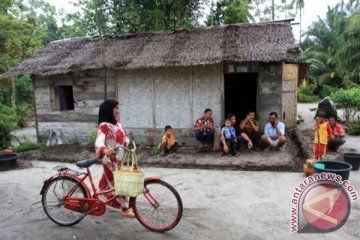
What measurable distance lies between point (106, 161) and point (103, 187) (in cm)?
39

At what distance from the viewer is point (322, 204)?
495cm

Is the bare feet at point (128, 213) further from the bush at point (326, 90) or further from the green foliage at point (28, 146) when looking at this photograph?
the bush at point (326, 90)

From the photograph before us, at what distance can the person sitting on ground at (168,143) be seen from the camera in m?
8.75

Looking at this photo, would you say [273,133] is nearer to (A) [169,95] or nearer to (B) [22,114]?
(A) [169,95]

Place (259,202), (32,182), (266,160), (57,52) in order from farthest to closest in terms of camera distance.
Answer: (57,52) → (266,160) → (32,182) → (259,202)

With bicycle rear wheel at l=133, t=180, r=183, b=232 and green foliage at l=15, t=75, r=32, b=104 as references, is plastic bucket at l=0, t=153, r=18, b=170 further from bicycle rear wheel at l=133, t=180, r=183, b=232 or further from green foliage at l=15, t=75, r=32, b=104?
green foliage at l=15, t=75, r=32, b=104

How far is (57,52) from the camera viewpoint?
437 inches

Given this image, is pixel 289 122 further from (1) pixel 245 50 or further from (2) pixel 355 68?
(2) pixel 355 68

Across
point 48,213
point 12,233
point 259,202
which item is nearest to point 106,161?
point 48,213

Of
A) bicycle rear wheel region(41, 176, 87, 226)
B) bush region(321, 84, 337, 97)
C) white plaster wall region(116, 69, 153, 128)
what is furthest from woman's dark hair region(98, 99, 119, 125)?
bush region(321, 84, 337, 97)

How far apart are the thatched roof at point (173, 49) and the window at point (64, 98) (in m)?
1.05

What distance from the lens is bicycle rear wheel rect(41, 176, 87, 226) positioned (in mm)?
4605

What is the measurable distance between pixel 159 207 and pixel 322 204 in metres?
2.33

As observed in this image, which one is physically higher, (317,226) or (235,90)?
(235,90)
